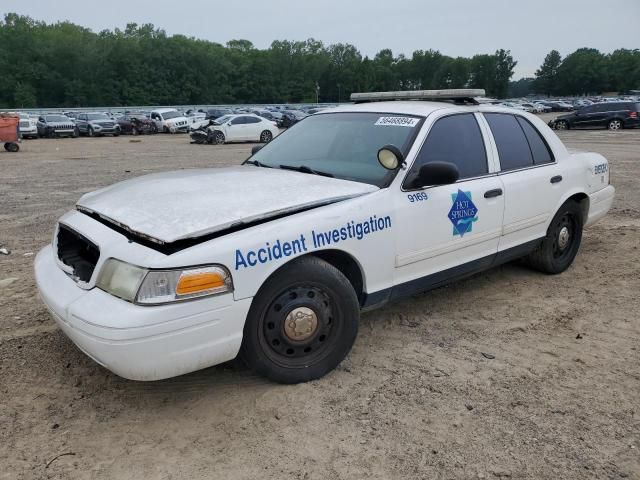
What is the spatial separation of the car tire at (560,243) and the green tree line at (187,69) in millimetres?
85364

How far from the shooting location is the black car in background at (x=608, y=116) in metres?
28.0

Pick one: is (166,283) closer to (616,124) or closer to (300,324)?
(300,324)

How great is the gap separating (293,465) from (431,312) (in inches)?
82.0

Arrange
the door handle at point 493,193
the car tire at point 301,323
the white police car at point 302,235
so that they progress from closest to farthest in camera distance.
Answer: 1. the white police car at point 302,235
2. the car tire at point 301,323
3. the door handle at point 493,193

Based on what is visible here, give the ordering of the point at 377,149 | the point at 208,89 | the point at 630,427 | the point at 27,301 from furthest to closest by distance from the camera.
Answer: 1. the point at 208,89
2. the point at 27,301
3. the point at 377,149
4. the point at 630,427

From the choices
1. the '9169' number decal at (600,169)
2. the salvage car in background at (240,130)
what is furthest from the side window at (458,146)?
the salvage car in background at (240,130)

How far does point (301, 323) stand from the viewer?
3018mm

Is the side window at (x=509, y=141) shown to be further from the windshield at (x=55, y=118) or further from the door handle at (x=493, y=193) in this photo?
the windshield at (x=55, y=118)

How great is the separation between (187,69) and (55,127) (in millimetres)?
70193

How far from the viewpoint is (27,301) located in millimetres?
4426

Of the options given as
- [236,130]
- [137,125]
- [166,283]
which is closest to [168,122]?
[137,125]

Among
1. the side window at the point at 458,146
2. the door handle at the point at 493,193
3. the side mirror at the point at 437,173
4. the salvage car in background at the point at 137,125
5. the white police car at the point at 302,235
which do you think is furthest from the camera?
the salvage car in background at the point at 137,125

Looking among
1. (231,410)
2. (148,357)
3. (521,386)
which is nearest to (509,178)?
(521,386)

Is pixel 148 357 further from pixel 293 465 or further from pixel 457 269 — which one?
pixel 457 269
